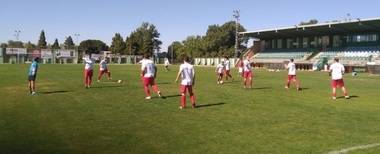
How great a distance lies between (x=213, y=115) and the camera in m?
15.6

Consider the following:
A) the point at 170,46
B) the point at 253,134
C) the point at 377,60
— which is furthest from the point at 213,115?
the point at 170,46

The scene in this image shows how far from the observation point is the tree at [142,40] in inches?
6299

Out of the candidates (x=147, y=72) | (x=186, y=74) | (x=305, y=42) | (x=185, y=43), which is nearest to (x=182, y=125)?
(x=186, y=74)

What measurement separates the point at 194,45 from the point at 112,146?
134m

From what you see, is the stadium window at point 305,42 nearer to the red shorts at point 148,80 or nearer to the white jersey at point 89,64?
the white jersey at point 89,64

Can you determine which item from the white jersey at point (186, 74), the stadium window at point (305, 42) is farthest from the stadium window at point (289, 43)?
the white jersey at point (186, 74)

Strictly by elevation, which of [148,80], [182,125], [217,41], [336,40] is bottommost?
Answer: [182,125]

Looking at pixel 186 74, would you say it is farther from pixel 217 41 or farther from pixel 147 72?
pixel 217 41

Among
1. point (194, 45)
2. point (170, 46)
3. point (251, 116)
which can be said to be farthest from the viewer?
point (170, 46)

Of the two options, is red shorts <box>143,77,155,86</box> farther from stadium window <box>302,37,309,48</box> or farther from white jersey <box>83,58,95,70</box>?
stadium window <box>302,37,309,48</box>

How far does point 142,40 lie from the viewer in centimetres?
16125

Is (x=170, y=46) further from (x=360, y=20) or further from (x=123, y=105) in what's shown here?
(x=123, y=105)

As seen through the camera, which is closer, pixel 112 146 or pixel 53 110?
pixel 112 146

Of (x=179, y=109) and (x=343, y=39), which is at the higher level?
(x=343, y=39)
